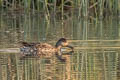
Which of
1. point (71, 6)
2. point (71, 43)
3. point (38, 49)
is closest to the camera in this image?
point (38, 49)

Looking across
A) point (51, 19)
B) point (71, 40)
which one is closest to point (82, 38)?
point (71, 40)

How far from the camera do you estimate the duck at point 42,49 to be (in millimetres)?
12844

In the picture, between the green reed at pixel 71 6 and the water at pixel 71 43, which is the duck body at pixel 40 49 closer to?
the water at pixel 71 43

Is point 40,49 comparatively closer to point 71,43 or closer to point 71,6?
point 71,43

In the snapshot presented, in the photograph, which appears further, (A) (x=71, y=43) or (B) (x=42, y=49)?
(A) (x=71, y=43)

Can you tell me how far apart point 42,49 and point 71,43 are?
120 cm

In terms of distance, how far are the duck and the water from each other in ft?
0.87

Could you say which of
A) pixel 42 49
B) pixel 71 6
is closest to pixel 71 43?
pixel 42 49

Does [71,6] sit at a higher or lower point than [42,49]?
higher

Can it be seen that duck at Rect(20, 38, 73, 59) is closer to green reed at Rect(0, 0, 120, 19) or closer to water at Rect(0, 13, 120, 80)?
water at Rect(0, 13, 120, 80)

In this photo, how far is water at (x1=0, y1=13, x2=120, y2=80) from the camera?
10.4m

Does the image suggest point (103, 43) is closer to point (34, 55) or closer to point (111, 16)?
point (34, 55)

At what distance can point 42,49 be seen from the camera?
13.2 m

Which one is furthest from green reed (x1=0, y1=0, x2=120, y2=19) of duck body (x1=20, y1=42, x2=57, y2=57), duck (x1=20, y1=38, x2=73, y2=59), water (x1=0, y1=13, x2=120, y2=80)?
duck body (x1=20, y1=42, x2=57, y2=57)
